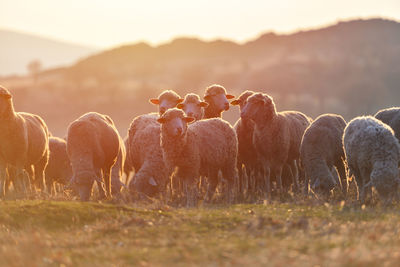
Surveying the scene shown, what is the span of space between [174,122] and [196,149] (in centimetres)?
78

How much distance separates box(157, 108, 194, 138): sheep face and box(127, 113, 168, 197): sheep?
1.66 meters

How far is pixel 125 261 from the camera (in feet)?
23.6

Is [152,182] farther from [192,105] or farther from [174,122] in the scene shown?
[192,105]

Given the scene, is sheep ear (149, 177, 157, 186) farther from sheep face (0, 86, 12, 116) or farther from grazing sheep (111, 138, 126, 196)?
sheep face (0, 86, 12, 116)

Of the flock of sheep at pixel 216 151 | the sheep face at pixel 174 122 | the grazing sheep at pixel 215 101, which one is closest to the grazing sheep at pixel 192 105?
the flock of sheep at pixel 216 151

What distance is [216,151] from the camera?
13195 millimetres

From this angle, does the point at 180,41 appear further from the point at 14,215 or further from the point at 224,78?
the point at 14,215

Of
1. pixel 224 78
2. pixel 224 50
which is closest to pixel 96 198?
pixel 224 78

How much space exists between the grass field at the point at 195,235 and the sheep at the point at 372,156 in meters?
0.57

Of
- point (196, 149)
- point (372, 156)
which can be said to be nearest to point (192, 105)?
point (196, 149)

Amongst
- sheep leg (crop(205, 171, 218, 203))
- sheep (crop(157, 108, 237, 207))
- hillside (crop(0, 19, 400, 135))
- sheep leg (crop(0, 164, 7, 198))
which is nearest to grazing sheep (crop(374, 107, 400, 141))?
sheep (crop(157, 108, 237, 207))

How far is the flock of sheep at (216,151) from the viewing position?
Result: 12.1m

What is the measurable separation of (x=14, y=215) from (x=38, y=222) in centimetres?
49

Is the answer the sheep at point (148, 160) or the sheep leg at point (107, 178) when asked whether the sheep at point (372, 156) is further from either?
the sheep leg at point (107, 178)
